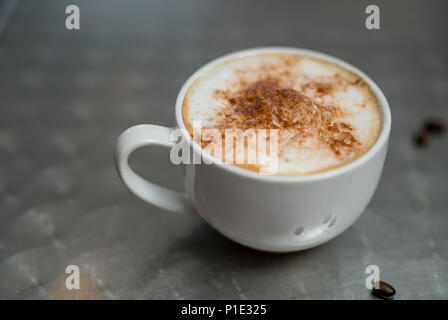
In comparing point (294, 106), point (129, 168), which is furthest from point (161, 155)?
point (294, 106)

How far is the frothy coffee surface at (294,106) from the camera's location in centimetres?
82

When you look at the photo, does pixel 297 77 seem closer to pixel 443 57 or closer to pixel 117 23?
pixel 443 57

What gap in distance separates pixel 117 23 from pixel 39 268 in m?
1.02

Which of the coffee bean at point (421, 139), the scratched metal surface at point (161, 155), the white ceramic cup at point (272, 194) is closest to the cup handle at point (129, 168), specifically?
the white ceramic cup at point (272, 194)

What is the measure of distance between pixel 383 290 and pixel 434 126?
1.86 ft

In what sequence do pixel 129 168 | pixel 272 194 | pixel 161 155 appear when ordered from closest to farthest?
1. pixel 272 194
2. pixel 129 168
3. pixel 161 155

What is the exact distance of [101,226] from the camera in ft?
3.55

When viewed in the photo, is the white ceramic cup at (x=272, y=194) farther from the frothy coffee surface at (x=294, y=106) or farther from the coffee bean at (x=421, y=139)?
the coffee bean at (x=421, y=139)

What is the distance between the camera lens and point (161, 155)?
1265mm

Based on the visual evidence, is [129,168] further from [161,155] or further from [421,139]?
[421,139]

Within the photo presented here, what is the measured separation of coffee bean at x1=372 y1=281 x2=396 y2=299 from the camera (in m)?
0.92

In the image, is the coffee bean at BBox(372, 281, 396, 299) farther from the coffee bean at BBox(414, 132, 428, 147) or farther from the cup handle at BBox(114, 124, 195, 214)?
the coffee bean at BBox(414, 132, 428, 147)

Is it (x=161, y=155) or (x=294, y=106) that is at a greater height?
(x=294, y=106)

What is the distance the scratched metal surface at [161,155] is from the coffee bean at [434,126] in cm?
3
